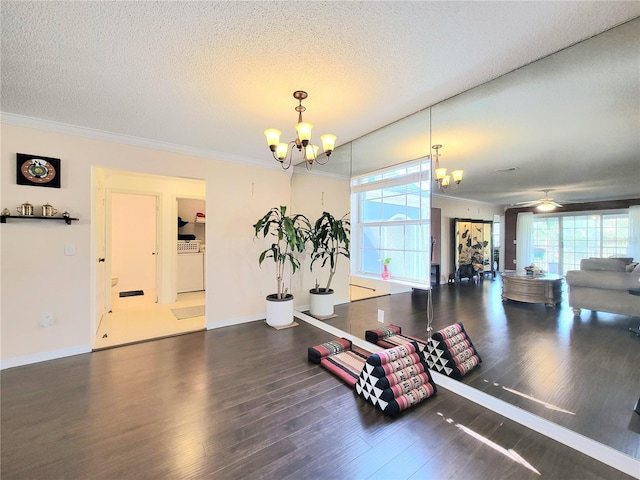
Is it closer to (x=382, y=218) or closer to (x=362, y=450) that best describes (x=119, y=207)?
(x=382, y=218)

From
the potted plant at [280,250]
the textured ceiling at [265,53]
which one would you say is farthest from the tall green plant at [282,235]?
the textured ceiling at [265,53]

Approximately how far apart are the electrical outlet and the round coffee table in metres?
4.64

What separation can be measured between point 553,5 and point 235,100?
2.17 m

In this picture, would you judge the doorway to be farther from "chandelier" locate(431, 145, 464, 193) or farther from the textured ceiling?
"chandelier" locate(431, 145, 464, 193)

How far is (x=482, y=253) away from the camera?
2.93 m

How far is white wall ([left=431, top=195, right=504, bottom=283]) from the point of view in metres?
2.73

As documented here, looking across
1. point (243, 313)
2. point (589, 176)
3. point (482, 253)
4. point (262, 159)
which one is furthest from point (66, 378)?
point (589, 176)

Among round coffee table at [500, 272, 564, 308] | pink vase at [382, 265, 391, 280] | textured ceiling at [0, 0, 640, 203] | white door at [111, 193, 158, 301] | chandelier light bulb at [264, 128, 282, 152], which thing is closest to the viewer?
textured ceiling at [0, 0, 640, 203]

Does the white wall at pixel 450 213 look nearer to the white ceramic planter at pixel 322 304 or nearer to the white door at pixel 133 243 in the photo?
the white ceramic planter at pixel 322 304

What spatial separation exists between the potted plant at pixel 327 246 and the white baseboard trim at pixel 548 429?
1910 mm

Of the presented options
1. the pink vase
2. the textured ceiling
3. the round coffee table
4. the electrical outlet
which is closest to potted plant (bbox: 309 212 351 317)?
the pink vase

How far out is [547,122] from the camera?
6.70ft

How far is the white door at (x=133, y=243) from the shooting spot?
6016mm

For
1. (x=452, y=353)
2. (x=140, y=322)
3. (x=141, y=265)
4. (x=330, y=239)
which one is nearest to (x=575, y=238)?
(x=452, y=353)
